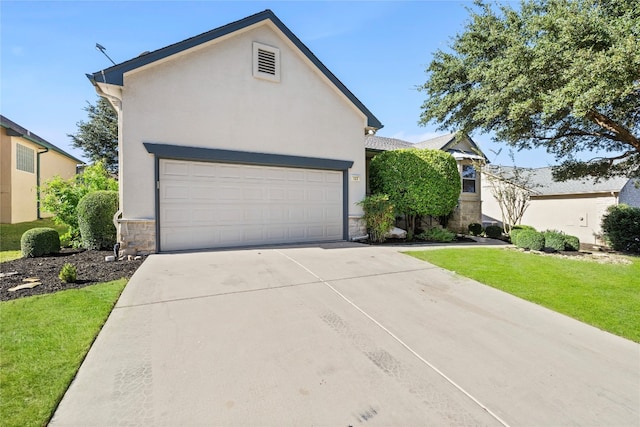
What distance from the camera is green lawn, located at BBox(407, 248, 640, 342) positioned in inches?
172

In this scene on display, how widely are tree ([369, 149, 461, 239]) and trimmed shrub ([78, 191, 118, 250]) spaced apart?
8.72 meters

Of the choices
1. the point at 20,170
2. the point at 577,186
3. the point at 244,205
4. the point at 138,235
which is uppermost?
the point at 20,170

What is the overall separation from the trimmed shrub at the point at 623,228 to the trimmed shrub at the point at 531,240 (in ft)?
17.5

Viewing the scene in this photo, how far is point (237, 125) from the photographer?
27.5ft

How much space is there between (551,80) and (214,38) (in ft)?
30.6

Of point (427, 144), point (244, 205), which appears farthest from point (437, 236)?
point (427, 144)

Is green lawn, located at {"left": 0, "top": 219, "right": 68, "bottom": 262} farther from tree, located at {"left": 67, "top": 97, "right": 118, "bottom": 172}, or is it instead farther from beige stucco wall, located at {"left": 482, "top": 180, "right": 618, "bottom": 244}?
beige stucco wall, located at {"left": 482, "top": 180, "right": 618, "bottom": 244}

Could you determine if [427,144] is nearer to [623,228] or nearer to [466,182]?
[466,182]

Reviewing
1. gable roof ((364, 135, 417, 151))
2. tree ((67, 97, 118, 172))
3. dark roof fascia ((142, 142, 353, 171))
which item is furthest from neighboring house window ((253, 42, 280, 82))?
tree ((67, 97, 118, 172))

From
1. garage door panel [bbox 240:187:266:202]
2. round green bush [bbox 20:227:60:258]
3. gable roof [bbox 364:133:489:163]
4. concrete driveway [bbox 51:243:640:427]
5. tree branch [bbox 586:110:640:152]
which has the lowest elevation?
concrete driveway [bbox 51:243:640:427]

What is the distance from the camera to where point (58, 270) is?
5953 millimetres

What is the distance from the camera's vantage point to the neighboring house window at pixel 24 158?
1541cm

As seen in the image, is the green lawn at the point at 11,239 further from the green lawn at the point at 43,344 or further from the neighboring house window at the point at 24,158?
the green lawn at the point at 43,344

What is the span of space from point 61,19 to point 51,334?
25.7 feet
